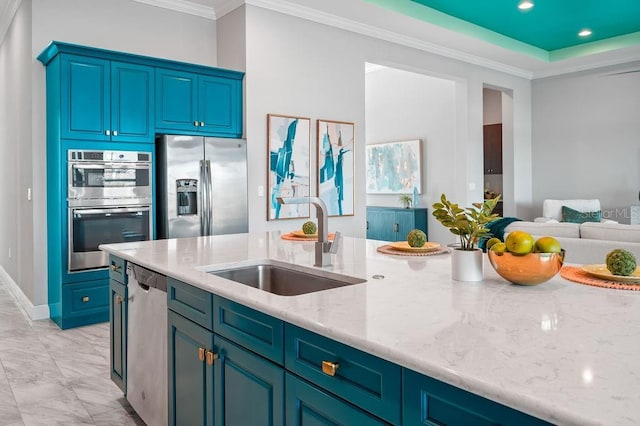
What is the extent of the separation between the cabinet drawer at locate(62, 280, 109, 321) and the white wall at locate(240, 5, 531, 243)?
1502 millimetres

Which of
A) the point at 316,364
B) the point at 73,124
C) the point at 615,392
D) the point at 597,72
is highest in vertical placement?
the point at 597,72

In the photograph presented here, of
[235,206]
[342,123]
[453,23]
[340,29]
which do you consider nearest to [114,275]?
[235,206]

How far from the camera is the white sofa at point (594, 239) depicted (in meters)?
3.32

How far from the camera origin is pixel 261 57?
5.03m

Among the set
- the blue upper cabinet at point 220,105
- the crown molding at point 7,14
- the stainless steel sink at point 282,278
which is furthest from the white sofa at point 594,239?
the crown molding at point 7,14

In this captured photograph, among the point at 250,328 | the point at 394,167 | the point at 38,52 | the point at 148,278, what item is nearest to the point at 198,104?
the point at 38,52

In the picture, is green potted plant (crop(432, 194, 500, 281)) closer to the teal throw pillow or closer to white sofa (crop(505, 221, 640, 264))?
white sofa (crop(505, 221, 640, 264))

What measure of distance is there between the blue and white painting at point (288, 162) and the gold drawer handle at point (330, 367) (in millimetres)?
3992

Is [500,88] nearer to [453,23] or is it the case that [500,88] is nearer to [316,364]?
[453,23]

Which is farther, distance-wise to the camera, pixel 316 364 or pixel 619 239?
pixel 619 239

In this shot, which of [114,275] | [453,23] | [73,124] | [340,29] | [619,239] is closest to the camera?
[114,275]

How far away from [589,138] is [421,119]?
250 cm

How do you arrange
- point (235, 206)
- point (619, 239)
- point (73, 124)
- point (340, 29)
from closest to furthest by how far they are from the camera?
1. point (619, 239)
2. point (73, 124)
3. point (235, 206)
4. point (340, 29)

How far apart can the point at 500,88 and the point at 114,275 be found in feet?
22.3
